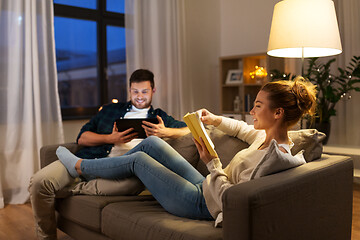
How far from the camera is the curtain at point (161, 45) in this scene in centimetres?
423

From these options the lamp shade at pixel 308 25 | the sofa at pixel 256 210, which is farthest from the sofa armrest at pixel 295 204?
the lamp shade at pixel 308 25

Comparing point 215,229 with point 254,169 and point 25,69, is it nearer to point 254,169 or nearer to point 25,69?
point 254,169

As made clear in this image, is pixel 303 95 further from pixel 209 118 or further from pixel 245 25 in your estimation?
pixel 245 25

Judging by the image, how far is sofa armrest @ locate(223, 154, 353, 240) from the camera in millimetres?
1307

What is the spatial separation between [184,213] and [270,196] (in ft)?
1.75

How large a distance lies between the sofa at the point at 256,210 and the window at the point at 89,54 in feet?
6.60

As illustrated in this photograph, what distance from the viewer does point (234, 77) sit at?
4.82m

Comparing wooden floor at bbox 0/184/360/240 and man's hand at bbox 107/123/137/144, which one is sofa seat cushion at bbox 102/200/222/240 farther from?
wooden floor at bbox 0/184/360/240

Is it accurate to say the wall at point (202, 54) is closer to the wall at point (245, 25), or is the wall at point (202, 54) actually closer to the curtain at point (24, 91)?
the wall at point (245, 25)

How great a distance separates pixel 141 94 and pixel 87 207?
978 mm

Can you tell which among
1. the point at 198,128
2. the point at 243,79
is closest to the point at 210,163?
the point at 198,128

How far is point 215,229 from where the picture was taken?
5.10ft

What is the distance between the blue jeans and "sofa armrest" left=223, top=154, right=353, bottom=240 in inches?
16.6

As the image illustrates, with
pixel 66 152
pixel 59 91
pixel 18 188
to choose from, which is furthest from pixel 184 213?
pixel 59 91
